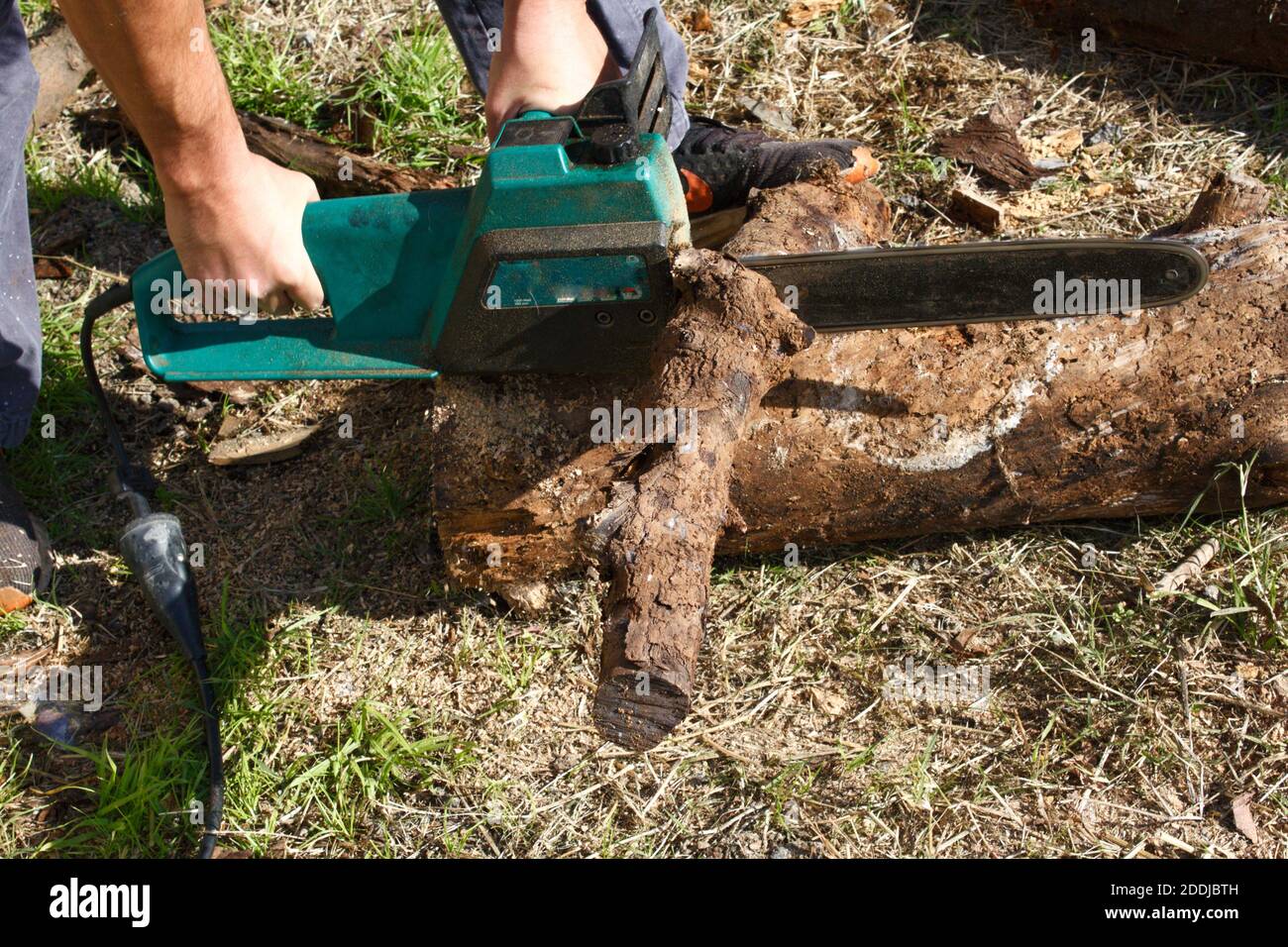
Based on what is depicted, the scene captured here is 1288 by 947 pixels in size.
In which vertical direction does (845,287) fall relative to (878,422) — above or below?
above

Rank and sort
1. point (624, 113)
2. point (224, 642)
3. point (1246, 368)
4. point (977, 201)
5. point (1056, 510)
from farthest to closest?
point (977, 201) < point (224, 642) < point (1056, 510) < point (1246, 368) < point (624, 113)

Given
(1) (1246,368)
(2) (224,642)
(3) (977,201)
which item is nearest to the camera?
(1) (1246,368)

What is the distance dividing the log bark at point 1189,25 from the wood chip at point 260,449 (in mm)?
3189

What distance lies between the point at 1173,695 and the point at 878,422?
3.10 feet

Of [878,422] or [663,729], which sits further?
[878,422]

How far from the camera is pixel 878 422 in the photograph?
2.45 metres

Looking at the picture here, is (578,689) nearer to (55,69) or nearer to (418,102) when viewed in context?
(418,102)

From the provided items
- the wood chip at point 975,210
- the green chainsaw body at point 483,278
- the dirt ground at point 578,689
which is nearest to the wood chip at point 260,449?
the dirt ground at point 578,689

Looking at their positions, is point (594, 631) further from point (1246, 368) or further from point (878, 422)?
point (1246, 368)

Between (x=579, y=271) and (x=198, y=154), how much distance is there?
86cm

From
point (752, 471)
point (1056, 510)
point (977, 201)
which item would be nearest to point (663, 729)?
point (752, 471)

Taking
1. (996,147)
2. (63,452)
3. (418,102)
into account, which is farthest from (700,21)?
(63,452)

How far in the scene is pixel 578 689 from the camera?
8.75 ft

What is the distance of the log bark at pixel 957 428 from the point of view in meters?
2.39
